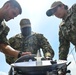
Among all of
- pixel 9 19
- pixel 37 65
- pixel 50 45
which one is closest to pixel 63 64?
pixel 37 65

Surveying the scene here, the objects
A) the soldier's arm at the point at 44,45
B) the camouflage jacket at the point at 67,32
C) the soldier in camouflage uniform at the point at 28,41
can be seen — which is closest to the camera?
the camouflage jacket at the point at 67,32

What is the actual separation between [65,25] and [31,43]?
1036 mm

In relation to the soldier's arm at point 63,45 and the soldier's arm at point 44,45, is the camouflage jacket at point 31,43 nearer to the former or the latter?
the soldier's arm at point 44,45

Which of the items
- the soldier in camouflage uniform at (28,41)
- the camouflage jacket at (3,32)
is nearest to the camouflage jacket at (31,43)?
the soldier in camouflage uniform at (28,41)

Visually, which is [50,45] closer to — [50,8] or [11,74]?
[50,8]

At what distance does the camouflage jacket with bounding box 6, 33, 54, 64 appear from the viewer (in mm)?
6391

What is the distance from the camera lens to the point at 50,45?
6.60m

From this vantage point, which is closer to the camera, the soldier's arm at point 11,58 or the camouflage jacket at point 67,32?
the camouflage jacket at point 67,32

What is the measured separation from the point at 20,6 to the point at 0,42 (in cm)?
94

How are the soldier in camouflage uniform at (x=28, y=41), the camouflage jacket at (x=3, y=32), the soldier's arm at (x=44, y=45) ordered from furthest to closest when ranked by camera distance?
the soldier in camouflage uniform at (x=28, y=41) < the soldier's arm at (x=44, y=45) < the camouflage jacket at (x=3, y=32)

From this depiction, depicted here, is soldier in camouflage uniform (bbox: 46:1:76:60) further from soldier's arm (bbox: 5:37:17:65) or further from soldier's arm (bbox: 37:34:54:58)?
soldier's arm (bbox: 5:37:17:65)

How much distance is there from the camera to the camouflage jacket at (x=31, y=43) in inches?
252

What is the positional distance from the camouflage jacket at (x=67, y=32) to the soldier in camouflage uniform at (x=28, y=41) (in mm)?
394

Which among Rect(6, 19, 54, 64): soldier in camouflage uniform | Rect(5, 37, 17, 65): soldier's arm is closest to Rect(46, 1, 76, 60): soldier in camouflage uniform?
Rect(6, 19, 54, 64): soldier in camouflage uniform
